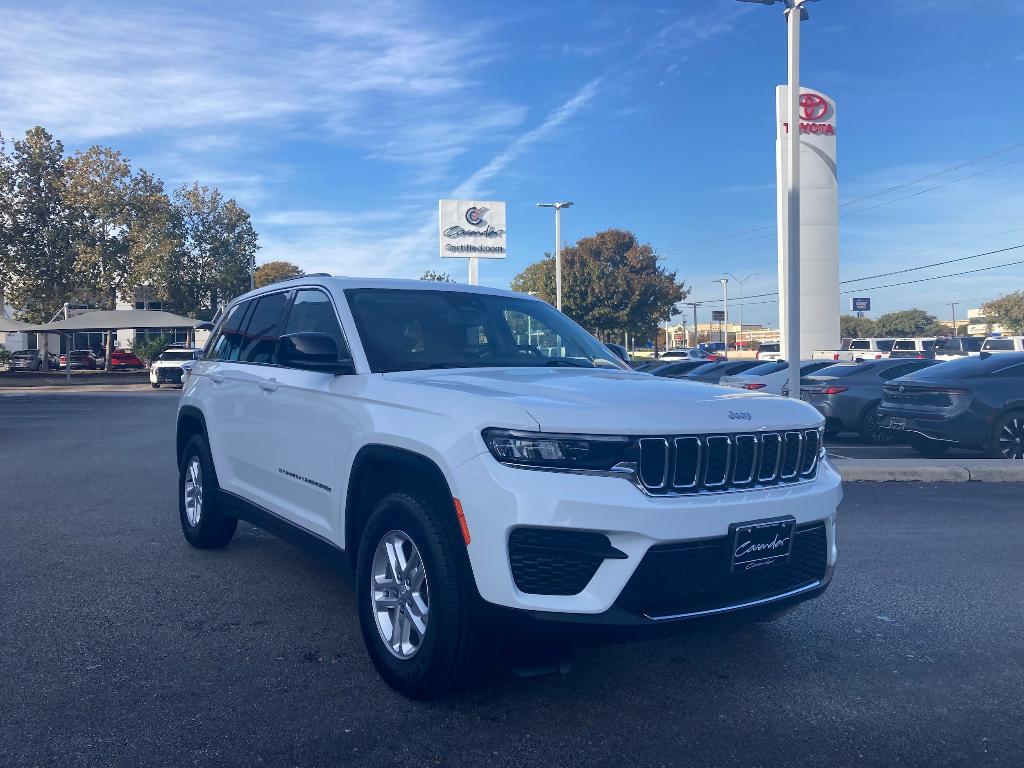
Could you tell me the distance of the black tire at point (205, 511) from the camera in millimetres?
6059

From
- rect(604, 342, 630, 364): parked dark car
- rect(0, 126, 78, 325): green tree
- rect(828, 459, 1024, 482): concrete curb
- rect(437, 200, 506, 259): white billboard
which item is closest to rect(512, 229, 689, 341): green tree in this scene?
rect(437, 200, 506, 259): white billboard

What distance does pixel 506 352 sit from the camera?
482 cm

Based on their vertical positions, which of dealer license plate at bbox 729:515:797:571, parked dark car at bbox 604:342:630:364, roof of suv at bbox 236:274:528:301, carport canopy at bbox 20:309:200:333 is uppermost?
carport canopy at bbox 20:309:200:333

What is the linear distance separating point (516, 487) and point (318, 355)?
1.53m

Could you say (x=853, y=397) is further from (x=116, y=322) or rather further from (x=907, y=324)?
(x=907, y=324)

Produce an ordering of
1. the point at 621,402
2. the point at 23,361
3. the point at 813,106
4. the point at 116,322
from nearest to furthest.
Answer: the point at 621,402
the point at 813,106
the point at 116,322
the point at 23,361

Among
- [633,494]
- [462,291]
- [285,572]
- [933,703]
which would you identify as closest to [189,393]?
[285,572]

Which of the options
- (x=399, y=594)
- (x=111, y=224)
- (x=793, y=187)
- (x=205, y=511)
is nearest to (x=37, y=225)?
(x=111, y=224)

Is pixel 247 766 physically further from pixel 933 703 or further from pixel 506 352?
pixel 933 703

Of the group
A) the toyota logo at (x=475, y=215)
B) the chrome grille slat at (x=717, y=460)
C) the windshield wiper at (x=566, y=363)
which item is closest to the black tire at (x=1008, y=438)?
the windshield wiper at (x=566, y=363)

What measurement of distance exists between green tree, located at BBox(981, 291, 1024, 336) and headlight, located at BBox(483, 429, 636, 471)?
85.0 metres

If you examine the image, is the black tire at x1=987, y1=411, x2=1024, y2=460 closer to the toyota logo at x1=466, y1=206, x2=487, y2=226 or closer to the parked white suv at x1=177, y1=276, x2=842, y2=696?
the parked white suv at x1=177, y1=276, x2=842, y2=696

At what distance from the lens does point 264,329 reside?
223 inches

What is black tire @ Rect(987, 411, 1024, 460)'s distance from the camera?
1108 centimetres
